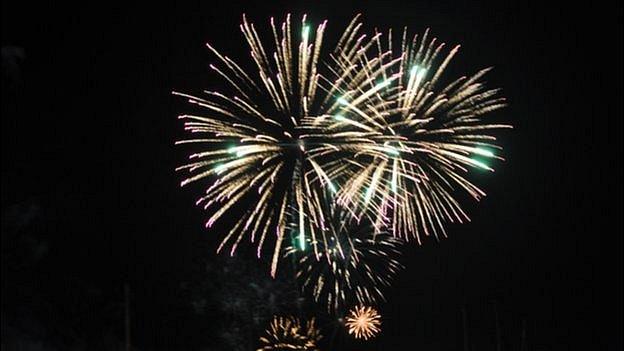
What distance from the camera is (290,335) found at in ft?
83.8

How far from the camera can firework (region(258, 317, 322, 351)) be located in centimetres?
2489

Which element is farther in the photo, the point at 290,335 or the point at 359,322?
the point at 359,322

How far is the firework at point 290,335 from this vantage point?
2489 cm

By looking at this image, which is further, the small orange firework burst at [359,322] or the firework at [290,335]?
the small orange firework burst at [359,322]

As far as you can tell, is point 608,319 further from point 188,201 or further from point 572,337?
point 188,201

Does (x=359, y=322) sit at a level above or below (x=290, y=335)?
above

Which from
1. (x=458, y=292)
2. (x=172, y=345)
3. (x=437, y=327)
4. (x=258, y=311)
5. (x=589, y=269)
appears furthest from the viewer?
(x=589, y=269)

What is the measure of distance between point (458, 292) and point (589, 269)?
12661 millimetres

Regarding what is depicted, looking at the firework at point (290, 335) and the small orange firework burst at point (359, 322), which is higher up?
the small orange firework burst at point (359, 322)

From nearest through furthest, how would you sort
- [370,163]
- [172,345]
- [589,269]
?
1. [370,163]
2. [172,345]
3. [589,269]

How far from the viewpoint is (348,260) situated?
1003 inches

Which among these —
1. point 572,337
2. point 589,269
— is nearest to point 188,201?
point 572,337

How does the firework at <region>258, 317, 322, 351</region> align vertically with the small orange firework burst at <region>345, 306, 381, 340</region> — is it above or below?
below

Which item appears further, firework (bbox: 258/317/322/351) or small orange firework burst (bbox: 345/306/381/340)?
small orange firework burst (bbox: 345/306/381/340)
